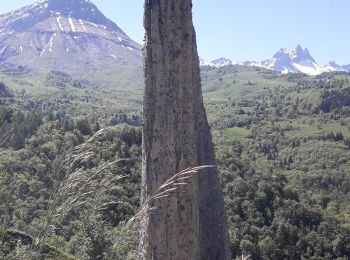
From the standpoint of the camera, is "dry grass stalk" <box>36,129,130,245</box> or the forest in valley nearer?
A: "dry grass stalk" <box>36,129,130,245</box>

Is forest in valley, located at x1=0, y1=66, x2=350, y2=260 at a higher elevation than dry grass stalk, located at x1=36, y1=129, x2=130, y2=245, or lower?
lower

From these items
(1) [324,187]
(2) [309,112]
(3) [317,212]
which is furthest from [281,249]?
(2) [309,112]

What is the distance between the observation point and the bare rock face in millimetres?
8812

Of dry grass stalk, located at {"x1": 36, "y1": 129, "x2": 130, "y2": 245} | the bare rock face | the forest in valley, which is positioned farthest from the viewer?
the bare rock face

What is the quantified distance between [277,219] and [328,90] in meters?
153

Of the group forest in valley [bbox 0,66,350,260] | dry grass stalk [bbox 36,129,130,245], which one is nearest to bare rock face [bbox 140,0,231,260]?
forest in valley [bbox 0,66,350,260]

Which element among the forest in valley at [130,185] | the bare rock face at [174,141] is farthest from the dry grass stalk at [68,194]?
the bare rock face at [174,141]

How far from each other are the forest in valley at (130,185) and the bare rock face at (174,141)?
594mm

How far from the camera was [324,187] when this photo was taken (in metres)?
102

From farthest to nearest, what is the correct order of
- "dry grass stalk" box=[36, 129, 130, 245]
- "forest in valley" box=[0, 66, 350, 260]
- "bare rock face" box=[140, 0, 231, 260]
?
"bare rock face" box=[140, 0, 231, 260]
"forest in valley" box=[0, 66, 350, 260]
"dry grass stalk" box=[36, 129, 130, 245]

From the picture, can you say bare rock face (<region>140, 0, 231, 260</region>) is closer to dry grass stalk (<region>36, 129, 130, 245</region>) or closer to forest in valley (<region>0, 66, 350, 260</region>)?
forest in valley (<region>0, 66, 350, 260</region>)

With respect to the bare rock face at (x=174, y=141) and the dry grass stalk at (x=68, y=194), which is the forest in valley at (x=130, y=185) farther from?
the bare rock face at (x=174, y=141)

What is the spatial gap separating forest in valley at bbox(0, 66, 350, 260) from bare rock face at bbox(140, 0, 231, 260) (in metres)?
0.59

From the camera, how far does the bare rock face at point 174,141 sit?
8.81 meters
